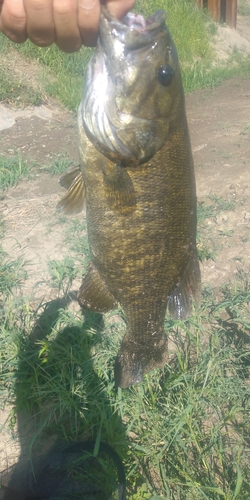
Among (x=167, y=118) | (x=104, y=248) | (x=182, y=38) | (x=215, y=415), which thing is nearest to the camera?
(x=167, y=118)

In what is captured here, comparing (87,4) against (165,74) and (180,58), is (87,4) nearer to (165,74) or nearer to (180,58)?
(165,74)

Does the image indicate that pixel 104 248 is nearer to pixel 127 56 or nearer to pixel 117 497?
pixel 127 56

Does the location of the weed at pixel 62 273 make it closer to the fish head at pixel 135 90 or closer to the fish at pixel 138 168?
the fish at pixel 138 168

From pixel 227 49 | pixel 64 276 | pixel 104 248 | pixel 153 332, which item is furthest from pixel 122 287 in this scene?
pixel 227 49

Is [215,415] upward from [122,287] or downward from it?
downward

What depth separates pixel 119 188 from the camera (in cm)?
174

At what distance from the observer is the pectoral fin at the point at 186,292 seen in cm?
199

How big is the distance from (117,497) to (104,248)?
5.22ft

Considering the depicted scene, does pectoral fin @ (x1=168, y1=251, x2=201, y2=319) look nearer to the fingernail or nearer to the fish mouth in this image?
the fish mouth

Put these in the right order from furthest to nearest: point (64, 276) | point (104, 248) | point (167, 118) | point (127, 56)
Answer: point (64, 276)
point (104, 248)
point (167, 118)
point (127, 56)

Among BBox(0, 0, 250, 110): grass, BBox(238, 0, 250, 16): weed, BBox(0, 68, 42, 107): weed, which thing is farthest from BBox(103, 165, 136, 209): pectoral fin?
BBox(238, 0, 250, 16): weed

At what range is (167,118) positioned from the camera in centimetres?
172

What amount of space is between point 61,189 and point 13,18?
13.0 ft

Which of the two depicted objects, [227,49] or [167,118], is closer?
[167,118]
